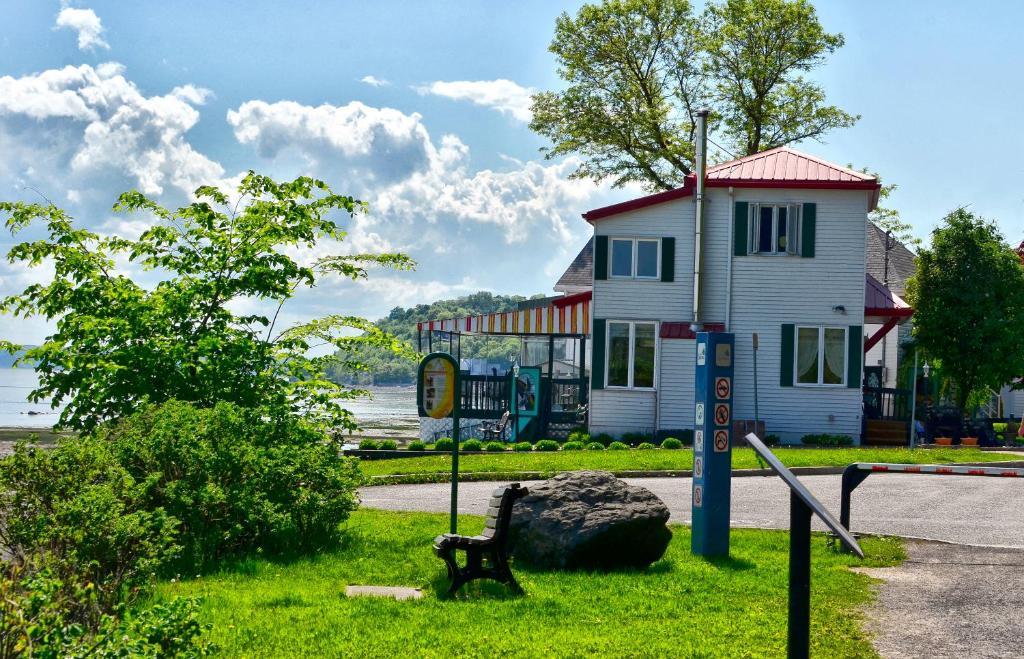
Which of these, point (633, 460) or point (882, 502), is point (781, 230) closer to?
point (633, 460)

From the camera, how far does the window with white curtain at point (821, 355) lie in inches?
1168

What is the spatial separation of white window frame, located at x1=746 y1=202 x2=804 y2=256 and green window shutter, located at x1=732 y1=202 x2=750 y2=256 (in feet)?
0.48

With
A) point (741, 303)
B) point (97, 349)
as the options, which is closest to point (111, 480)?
point (97, 349)

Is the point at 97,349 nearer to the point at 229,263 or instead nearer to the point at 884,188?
the point at 229,263

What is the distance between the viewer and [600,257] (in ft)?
97.9

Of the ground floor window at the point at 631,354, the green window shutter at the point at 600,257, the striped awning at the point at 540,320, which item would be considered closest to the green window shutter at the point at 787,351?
the ground floor window at the point at 631,354

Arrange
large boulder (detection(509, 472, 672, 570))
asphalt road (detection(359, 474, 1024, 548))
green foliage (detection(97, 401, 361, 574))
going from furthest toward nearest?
asphalt road (detection(359, 474, 1024, 548)) < green foliage (detection(97, 401, 361, 574)) < large boulder (detection(509, 472, 672, 570))

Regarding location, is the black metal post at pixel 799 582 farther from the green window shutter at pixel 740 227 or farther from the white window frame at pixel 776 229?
the white window frame at pixel 776 229

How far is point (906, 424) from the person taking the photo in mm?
30047

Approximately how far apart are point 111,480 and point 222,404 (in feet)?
6.59

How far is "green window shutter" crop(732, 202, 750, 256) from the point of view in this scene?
29.6 meters

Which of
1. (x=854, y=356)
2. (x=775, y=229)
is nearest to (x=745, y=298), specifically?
(x=775, y=229)

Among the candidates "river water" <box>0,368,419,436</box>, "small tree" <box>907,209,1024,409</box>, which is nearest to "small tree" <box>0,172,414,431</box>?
"river water" <box>0,368,419,436</box>

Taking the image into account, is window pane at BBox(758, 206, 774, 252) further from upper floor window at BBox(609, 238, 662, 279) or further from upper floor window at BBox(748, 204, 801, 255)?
upper floor window at BBox(609, 238, 662, 279)
